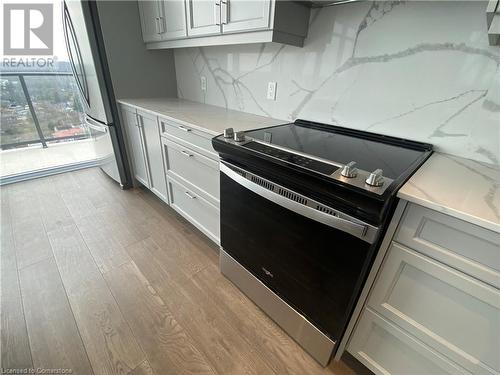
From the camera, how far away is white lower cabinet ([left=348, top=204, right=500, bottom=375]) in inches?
24.9

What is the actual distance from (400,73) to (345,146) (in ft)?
1.37

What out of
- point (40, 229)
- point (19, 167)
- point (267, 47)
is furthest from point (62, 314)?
point (19, 167)

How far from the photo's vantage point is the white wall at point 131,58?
1908mm

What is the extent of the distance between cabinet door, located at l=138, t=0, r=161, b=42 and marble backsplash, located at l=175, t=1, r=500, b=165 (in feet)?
2.94

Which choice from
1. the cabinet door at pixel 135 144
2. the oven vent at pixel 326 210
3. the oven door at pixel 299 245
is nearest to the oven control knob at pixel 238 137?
the oven door at pixel 299 245

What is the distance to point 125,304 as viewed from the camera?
132 cm

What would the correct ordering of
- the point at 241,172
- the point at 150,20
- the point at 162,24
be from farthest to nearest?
the point at 150,20, the point at 162,24, the point at 241,172

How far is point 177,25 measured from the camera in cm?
166

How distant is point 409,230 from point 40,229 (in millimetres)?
2451

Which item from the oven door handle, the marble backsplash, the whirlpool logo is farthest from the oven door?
the whirlpool logo

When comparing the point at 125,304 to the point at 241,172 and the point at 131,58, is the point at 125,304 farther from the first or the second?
the point at 131,58

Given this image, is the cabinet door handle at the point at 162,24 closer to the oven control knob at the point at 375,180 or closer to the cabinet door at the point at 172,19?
the cabinet door at the point at 172,19

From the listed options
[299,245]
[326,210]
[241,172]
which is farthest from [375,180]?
[241,172]

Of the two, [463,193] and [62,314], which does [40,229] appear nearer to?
[62,314]
